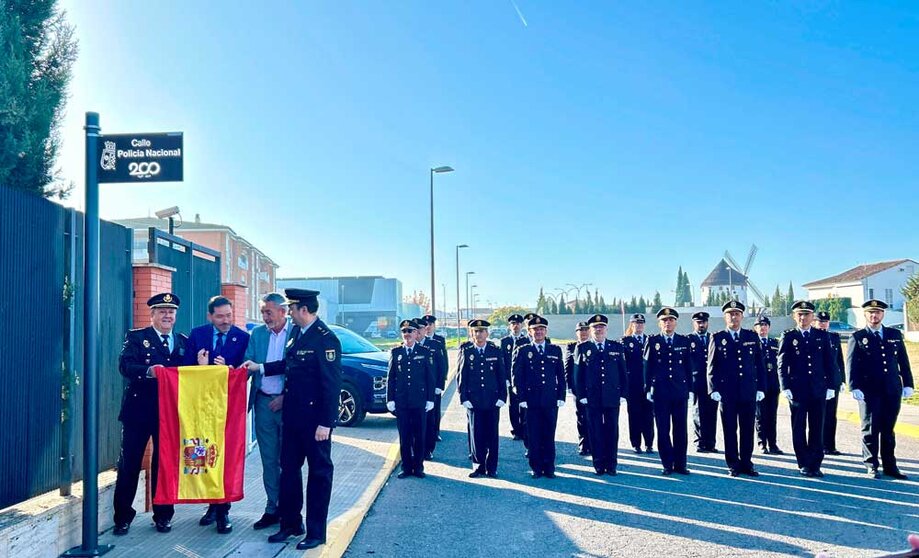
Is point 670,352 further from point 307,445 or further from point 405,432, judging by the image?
point 307,445

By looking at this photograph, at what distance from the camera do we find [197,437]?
18.5 ft

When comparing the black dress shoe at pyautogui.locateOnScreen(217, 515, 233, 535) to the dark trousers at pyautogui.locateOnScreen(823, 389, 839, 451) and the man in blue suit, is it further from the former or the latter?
the dark trousers at pyautogui.locateOnScreen(823, 389, 839, 451)

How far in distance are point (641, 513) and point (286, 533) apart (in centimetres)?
335

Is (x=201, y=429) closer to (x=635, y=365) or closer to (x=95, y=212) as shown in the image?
(x=95, y=212)

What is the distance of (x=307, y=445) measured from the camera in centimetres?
555

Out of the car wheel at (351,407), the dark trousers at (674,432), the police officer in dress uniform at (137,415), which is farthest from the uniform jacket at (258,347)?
the car wheel at (351,407)

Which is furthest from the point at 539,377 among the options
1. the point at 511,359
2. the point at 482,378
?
the point at 511,359

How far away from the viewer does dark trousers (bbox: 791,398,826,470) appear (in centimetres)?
827

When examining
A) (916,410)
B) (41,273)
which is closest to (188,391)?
(41,273)

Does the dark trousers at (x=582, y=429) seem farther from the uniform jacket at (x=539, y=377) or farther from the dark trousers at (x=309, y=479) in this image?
the dark trousers at (x=309, y=479)

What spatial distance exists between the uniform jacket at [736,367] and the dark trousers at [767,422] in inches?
57.7

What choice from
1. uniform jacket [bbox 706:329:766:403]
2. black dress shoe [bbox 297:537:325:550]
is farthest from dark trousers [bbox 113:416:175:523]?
uniform jacket [bbox 706:329:766:403]

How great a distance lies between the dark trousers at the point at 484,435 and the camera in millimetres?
8531

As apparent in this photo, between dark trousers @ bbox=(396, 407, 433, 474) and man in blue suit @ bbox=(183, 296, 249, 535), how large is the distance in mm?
2785
